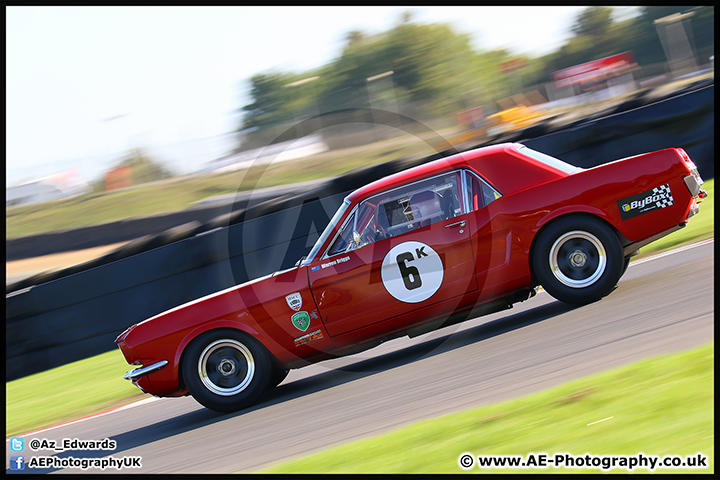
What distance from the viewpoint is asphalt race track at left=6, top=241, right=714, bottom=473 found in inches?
160

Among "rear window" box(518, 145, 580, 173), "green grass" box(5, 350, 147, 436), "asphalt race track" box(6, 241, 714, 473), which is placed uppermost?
"rear window" box(518, 145, 580, 173)

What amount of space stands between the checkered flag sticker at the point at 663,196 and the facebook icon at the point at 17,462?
17.5 ft

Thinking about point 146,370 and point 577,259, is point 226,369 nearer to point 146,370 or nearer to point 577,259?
point 146,370

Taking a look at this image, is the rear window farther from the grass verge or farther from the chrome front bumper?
the chrome front bumper

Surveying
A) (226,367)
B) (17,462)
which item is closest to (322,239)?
(226,367)

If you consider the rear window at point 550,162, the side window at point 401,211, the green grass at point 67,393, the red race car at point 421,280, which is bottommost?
the green grass at point 67,393

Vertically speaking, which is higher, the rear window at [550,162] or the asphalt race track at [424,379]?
the rear window at [550,162]

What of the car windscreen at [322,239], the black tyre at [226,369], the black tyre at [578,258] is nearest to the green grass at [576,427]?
the black tyre at [578,258]

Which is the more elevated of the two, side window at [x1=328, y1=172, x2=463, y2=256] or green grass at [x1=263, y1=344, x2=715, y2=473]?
side window at [x1=328, y1=172, x2=463, y2=256]

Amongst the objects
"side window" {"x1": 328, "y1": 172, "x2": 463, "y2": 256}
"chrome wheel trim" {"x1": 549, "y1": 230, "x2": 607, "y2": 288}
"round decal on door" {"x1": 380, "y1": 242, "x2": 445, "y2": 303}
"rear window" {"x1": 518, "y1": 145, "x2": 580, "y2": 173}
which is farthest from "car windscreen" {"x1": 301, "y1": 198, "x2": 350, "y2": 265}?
"chrome wheel trim" {"x1": 549, "y1": 230, "x2": 607, "y2": 288}

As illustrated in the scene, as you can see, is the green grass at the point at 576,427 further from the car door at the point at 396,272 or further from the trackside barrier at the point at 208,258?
the trackside barrier at the point at 208,258

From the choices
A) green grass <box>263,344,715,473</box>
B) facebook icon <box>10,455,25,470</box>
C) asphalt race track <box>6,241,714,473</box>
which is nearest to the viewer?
green grass <box>263,344,715,473</box>

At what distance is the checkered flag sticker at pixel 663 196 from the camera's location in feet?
16.8

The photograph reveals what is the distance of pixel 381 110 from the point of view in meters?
23.0
